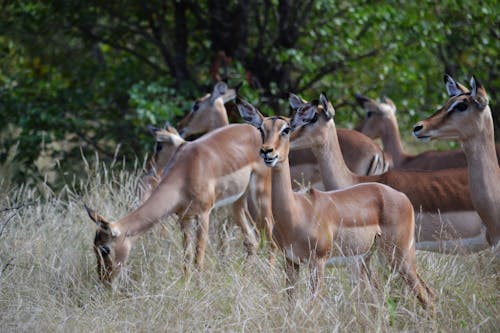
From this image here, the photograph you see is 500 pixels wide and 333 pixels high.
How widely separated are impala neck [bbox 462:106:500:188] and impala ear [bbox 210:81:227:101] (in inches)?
111

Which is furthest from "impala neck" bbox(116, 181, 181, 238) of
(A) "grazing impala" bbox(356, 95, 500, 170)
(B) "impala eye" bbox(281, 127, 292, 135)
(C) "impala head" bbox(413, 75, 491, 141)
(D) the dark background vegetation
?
(A) "grazing impala" bbox(356, 95, 500, 170)

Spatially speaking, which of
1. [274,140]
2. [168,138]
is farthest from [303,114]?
[168,138]

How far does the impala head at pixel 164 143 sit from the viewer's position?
6.54m

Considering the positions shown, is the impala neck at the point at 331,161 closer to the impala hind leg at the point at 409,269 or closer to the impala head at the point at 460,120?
the impala head at the point at 460,120

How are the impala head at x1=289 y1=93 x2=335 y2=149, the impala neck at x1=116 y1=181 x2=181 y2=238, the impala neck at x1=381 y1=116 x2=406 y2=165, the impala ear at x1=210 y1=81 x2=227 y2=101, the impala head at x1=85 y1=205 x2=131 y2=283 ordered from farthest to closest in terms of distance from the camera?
1. the impala neck at x1=381 y1=116 x2=406 y2=165
2. the impala ear at x1=210 y1=81 x2=227 y2=101
3. the impala head at x1=289 y1=93 x2=335 y2=149
4. the impala neck at x1=116 y1=181 x2=181 y2=238
5. the impala head at x1=85 y1=205 x2=131 y2=283

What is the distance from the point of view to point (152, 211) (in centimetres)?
525

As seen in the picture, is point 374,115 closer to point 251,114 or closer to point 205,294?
point 251,114

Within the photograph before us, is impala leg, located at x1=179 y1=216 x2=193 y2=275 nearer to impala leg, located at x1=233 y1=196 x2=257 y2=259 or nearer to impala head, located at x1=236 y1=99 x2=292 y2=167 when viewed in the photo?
impala leg, located at x1=233 y1=196 x2=257 y2=259

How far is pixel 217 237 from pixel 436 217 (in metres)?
1.53

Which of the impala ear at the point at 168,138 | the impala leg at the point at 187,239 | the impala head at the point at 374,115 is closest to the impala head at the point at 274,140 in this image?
the impala leg at the point at 187,239

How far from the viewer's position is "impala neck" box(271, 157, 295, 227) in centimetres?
432

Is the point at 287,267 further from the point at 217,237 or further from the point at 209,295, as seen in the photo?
the point at 217,237

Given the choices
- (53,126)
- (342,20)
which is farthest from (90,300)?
(342,20)

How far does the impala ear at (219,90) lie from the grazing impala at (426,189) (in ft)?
5.55
